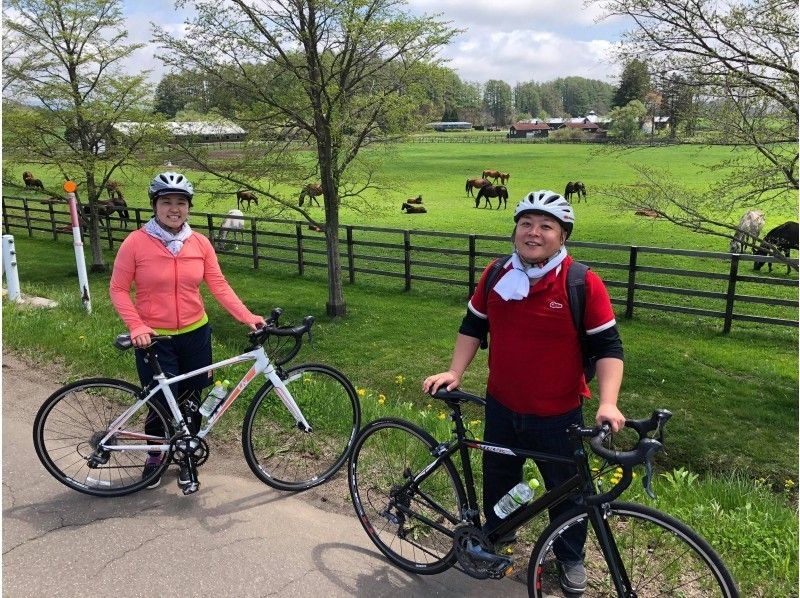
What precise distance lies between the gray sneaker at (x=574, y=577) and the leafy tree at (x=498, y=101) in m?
125

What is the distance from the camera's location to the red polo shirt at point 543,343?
8.36ft

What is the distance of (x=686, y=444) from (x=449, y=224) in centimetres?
1817

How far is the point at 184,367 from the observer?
3.99 metres

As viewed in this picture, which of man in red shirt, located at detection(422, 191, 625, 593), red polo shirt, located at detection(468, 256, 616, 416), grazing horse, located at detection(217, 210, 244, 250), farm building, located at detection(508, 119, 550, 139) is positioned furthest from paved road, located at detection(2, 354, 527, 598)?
farm building, located at detection(508, 119, 550, 139)

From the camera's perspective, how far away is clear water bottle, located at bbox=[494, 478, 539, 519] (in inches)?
106

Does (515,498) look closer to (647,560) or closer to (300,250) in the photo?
(647,560)

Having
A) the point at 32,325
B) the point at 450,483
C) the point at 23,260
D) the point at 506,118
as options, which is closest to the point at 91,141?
the point at 23,260

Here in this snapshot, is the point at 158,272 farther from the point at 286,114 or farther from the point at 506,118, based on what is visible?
the point at 506,118

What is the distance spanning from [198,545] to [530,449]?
70.0 inches

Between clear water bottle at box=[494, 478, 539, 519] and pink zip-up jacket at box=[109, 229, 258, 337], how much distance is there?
6.51 feet

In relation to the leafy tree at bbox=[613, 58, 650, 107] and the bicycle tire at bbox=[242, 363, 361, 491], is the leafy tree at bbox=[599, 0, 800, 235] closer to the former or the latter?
the leafy tree at bbox=[613, 58, 650, 107]

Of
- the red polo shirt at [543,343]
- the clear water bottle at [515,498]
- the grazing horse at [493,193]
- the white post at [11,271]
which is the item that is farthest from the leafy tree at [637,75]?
the grazing horse at [493,193]

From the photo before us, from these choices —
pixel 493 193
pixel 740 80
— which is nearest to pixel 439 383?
pixel 740 80

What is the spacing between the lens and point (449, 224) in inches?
982
